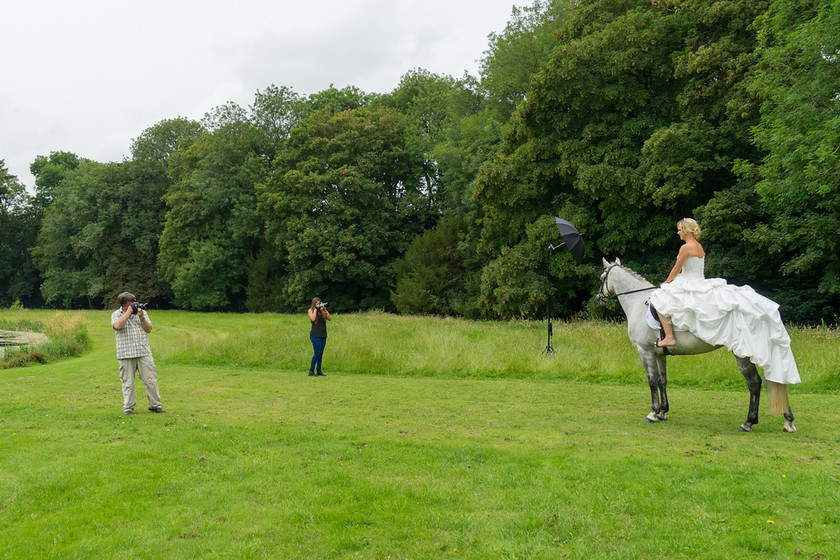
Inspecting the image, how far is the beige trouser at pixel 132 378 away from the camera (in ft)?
32.2

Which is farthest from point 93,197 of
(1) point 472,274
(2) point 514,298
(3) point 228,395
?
(3) point 228,395

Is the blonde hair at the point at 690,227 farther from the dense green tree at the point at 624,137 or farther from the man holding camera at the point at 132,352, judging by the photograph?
the dense green tree at the point at 624,137

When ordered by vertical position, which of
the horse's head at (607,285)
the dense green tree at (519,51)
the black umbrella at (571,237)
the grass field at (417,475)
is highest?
the dense green tree at (519,51)

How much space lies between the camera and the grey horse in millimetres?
7891

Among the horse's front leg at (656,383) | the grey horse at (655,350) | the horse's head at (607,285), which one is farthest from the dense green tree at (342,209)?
the horse's front leg at (656,383)

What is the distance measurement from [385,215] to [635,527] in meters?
42.6

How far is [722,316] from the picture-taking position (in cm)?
791

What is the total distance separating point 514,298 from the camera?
2928cm

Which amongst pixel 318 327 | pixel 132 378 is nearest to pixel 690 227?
pixel 132 378

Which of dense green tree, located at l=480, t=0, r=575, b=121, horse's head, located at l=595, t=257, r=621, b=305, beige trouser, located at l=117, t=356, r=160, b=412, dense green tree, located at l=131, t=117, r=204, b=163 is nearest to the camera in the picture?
beige trouser, located at l=117, t=356, r=160, b=412

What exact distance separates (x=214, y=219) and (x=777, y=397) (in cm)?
5024

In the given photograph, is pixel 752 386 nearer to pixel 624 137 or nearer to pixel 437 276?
pixel 624 137

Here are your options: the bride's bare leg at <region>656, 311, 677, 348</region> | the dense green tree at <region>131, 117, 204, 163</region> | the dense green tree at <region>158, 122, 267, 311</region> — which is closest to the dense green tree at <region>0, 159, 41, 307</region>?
the dense green tree at <region>131, 117, 204, 163</region>

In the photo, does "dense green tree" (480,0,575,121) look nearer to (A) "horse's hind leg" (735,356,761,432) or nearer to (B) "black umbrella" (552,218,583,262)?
(B) "black umbrella" (552,218,583,262)
